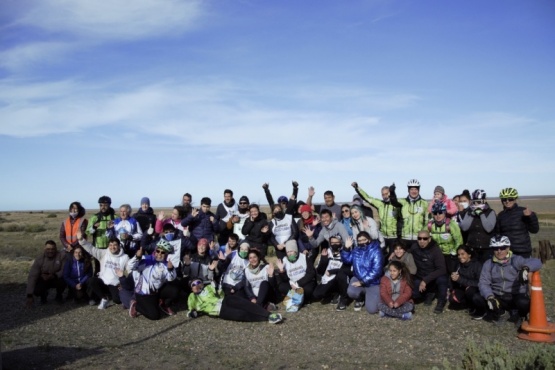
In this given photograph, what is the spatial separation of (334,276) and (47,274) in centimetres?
661

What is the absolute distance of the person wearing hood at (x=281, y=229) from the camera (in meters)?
11.6

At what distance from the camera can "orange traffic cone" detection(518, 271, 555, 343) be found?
759 cm

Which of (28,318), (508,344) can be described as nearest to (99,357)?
(28,318)

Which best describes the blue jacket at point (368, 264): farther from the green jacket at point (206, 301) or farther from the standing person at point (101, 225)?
the standing person at point (101, 225)

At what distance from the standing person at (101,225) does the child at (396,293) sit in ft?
20.8

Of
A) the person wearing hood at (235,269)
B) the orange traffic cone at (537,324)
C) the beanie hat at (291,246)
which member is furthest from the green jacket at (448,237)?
the person wearing hood at (235,269)

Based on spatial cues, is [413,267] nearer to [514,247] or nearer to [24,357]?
[514,247]

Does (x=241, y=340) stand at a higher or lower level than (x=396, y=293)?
lower

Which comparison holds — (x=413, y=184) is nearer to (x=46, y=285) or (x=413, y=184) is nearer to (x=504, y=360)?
(x=504, y=360)

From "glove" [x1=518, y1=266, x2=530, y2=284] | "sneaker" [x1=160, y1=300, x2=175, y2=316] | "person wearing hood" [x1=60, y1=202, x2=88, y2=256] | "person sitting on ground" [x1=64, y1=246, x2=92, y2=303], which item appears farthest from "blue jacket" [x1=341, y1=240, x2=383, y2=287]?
"person wearing hood" [x1=60, y1=202, x2=88, y2=256]

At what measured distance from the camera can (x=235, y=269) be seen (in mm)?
10672

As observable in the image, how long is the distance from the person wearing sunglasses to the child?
4.01ft

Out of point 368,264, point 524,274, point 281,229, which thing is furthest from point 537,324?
point 281,229

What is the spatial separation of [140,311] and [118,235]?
222 centimetres
